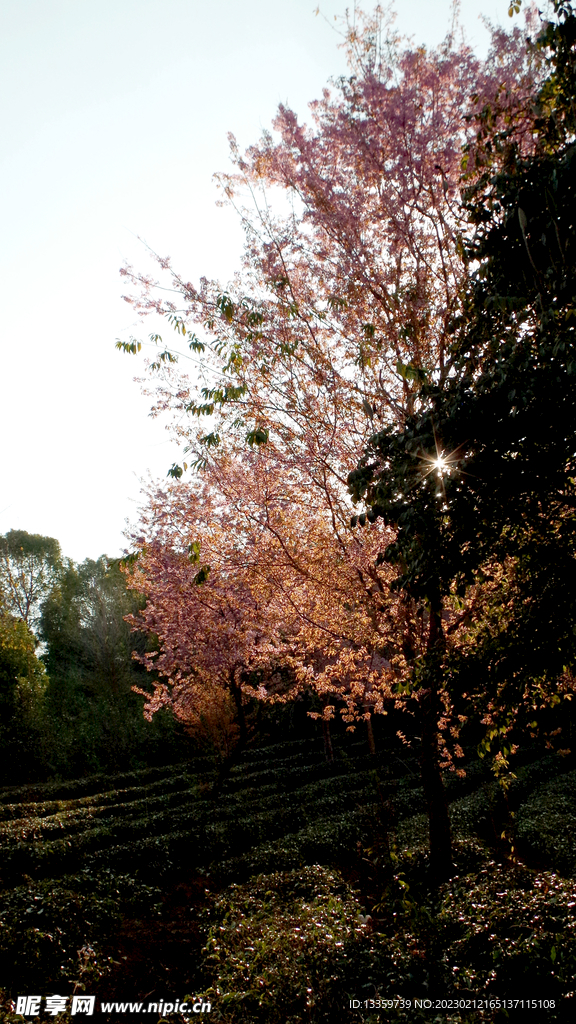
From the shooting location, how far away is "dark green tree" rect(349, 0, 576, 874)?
12.2ft

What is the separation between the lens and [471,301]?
4.84m

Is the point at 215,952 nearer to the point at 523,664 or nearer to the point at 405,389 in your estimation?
the point at 523,664

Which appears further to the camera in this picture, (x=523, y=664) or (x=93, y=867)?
(x=93, y=867)

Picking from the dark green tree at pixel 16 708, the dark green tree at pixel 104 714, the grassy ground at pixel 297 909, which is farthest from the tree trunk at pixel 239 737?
the dark green tree at pixel 16 708

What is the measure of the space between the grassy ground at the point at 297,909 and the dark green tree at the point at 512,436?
244 centimetres

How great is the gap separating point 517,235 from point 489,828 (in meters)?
11.5

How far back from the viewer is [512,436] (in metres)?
3.92

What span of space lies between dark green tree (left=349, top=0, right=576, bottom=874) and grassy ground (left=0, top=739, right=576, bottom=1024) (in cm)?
244

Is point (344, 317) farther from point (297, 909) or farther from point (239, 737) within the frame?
point (239, 737)

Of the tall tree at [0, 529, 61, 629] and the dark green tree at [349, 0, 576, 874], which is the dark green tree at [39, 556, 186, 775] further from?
the dark green tree at [349, 0, 576, 874]

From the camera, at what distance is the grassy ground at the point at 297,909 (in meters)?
4.98

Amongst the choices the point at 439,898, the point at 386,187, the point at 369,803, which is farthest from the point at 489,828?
the point at 386,187

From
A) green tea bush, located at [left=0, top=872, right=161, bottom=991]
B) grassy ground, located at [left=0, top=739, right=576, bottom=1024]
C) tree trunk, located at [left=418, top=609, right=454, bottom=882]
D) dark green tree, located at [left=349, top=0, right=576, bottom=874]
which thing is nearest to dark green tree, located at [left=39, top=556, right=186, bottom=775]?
grassy ground, located at [left=0, top=739, right=576, bottom=1024]

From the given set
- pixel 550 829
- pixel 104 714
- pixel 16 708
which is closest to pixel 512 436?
pixel 550 829
